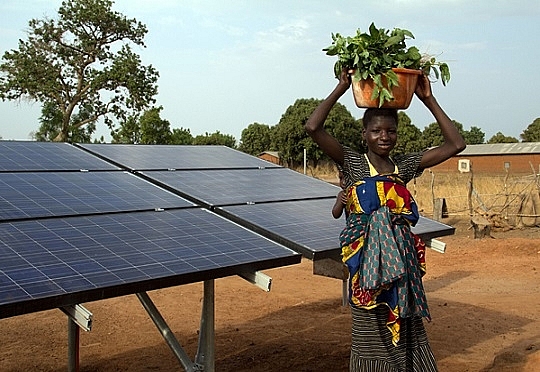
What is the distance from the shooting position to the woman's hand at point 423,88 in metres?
3.82

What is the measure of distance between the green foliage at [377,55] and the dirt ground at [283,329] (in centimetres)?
388

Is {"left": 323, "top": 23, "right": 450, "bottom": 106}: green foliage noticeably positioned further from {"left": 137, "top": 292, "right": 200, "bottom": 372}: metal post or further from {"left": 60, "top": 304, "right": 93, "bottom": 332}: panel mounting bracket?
{"left": 137, "top": 292, "right": 200, "bottom": 372}: metal post

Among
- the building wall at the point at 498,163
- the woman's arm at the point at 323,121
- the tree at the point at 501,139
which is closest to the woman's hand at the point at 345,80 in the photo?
the woman's arm at the point at 323,121

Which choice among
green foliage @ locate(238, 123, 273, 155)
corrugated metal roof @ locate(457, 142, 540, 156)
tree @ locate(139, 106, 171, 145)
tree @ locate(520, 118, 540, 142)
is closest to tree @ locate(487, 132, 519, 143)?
tree @ locate(520, 118, 540, 142)

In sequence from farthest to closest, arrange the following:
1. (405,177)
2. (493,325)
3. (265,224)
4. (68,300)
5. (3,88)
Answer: (3,88), (493,325), (265,224), (405,177), (68,300)

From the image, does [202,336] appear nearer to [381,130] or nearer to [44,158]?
[381,130]

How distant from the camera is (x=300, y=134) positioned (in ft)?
147

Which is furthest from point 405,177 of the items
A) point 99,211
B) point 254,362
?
point 254,362

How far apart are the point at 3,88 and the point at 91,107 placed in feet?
12.7

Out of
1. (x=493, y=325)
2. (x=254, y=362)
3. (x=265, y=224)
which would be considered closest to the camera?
(x=265, y=224)

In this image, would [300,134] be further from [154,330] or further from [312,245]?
[312,245]

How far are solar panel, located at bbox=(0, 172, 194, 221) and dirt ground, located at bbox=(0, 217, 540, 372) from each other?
2357 millimetres

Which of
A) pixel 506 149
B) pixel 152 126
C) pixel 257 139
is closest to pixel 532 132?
pixel 506 149

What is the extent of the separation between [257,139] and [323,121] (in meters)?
63.4
